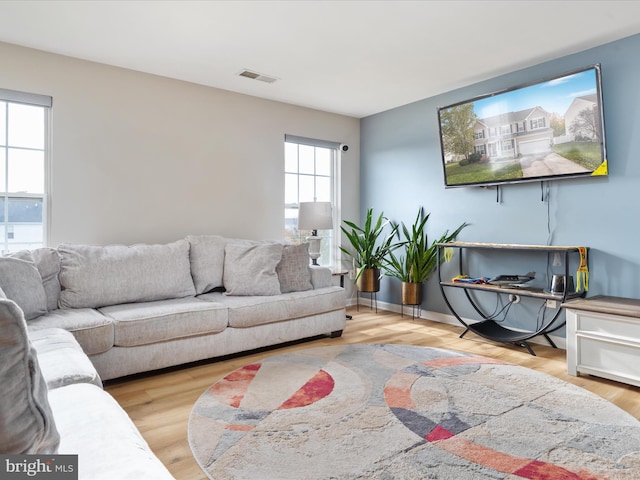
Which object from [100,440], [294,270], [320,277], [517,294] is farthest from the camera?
[320,277]

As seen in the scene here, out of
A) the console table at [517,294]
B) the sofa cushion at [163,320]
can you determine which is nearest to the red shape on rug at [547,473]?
the console table at [517,294]

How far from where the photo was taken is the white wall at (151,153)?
3477mm

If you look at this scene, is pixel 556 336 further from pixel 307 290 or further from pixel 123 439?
pixel 123 439

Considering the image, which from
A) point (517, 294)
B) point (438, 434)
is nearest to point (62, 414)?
point (438, 434)

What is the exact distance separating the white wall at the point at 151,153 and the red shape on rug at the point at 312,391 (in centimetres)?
207

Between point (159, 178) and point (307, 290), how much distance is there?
1.73 meters

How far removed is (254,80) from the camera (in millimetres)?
4070

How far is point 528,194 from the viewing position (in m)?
3.86

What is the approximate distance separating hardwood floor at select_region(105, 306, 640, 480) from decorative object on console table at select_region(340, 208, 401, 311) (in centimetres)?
53

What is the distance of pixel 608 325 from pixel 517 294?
2.42 feet

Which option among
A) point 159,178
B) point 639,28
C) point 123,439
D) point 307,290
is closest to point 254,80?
point 159,178

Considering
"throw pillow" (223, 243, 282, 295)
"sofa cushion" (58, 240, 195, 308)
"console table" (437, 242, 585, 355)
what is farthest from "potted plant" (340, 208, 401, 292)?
"sofa cushion" (58, 240, 195, 308)

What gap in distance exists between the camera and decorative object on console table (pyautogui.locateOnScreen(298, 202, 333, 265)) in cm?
444

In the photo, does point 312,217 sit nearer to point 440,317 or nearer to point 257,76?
point 257,76
